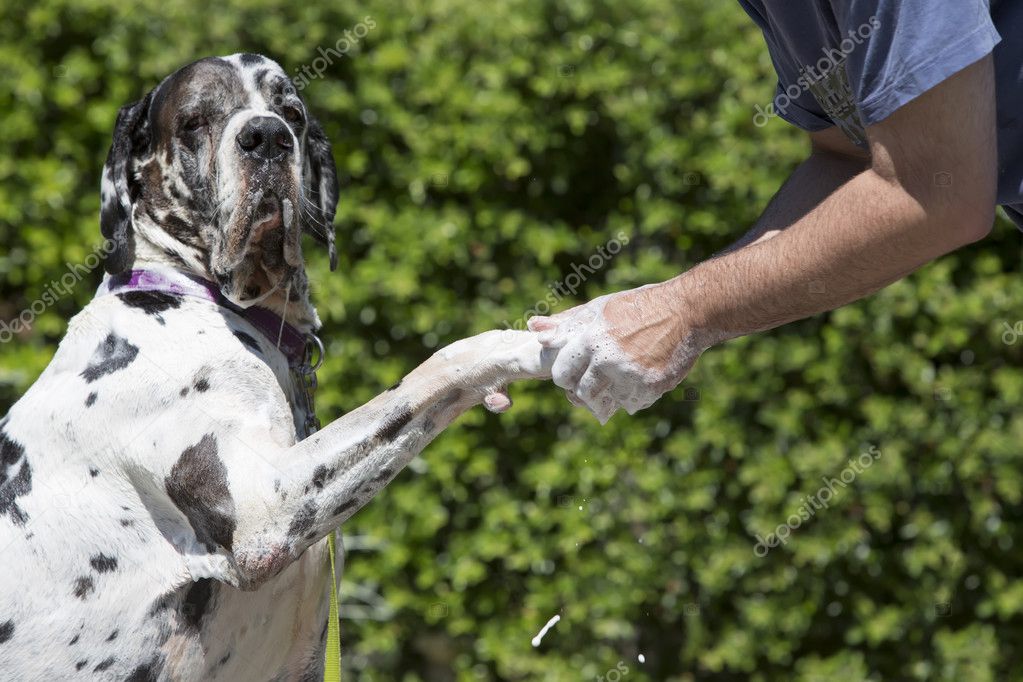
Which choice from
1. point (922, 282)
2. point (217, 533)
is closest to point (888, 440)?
point (922, 282)

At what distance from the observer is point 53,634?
2.60 m

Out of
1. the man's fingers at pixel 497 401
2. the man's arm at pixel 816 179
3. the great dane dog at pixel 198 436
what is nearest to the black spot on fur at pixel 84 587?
the great dane dog at pixel 198 436

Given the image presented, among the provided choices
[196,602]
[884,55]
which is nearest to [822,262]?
[884,55]

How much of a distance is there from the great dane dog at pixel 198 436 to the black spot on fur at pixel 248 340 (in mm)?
15

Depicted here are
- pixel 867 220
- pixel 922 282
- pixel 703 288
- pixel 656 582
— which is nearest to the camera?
pixel 867 220

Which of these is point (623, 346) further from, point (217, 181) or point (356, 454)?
point (217, 181)

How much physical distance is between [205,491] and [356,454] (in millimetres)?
336

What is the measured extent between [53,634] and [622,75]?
307 cm

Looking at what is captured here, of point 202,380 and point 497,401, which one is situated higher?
point 202,380

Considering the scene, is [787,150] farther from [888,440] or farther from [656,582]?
[656,582]

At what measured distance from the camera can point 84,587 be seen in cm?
260

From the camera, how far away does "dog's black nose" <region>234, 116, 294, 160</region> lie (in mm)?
2834

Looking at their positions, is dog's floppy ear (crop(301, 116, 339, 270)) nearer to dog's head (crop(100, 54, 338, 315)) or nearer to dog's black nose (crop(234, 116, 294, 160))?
dog's head (crop(100, 54, 338, 315))

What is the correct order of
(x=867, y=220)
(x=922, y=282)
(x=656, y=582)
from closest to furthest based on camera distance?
(x=867, y=220)
(x=922, y=282)
(x=656, y=582)
